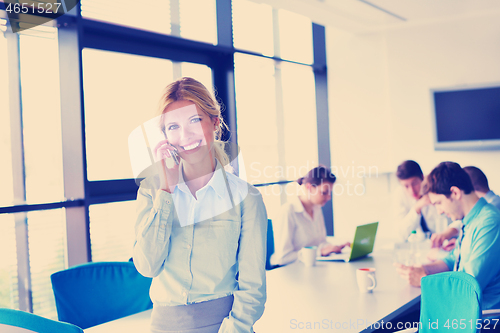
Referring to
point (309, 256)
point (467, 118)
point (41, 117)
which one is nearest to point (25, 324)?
point (309, 256)

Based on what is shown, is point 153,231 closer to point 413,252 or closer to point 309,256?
point 309,256

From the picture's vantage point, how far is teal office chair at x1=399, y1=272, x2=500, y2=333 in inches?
57.9

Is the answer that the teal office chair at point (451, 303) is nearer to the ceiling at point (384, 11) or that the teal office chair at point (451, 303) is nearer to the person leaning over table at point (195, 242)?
the person leaning over table at point (195, 242)

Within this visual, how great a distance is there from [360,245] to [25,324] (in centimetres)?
205

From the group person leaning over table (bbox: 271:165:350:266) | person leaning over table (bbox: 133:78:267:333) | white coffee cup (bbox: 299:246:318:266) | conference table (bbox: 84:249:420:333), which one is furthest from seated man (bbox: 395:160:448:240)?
person leaning over table (bbox: 133:78:267:333)

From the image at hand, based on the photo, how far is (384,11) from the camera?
4.21 m

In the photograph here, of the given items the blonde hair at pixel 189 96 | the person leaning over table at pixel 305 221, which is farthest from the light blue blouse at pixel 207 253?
the person leaning over table at pixel 305 221

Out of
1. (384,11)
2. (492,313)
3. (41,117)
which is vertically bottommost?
(492,313)

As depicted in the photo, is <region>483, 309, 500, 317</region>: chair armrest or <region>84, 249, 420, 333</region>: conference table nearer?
<region>84, 249, 420, 333</region>: conference table

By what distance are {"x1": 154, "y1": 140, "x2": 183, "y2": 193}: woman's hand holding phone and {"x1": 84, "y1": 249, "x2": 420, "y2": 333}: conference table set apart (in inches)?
27.6

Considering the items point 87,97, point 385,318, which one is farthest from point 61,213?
point 385,318

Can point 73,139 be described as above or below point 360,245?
above

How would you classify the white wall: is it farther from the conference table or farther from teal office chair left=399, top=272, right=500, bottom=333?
teal office chair left=399, top=272, right=500, bottom=333

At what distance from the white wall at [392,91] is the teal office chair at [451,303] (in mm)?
3368
